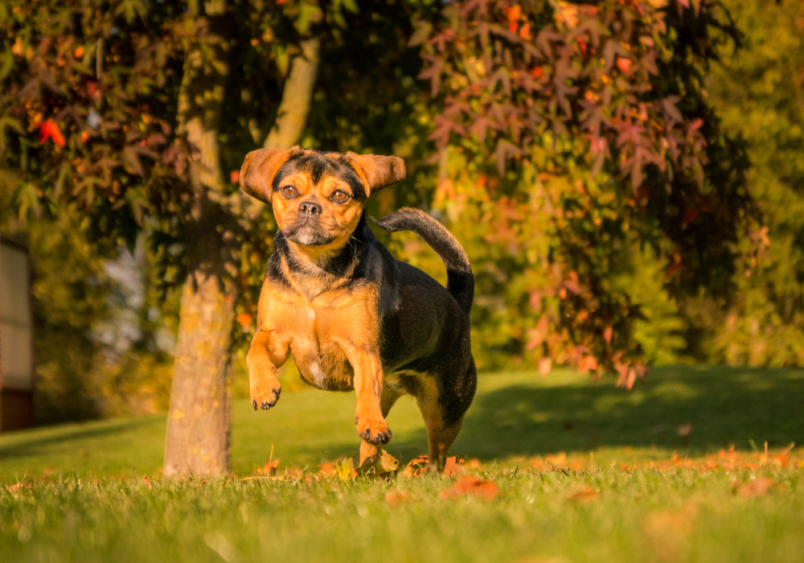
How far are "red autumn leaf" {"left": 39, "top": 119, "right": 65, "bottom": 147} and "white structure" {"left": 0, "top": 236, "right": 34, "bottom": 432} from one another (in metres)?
14.3

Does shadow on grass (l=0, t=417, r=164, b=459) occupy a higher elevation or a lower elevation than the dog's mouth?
lower

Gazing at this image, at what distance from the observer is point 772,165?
81.6 feet

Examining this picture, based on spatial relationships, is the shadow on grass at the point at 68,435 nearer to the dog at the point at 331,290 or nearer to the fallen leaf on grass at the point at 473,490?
the dog at the point at 331,290

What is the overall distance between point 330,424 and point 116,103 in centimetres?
1191

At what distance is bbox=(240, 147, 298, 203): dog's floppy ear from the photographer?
4543 millimetres

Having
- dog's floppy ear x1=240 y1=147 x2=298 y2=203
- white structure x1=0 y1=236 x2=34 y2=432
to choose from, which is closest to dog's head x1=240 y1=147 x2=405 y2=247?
dog's floppy ear x1=240 y1=147 x2=298 y2=203

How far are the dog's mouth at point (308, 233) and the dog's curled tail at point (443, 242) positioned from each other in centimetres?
90

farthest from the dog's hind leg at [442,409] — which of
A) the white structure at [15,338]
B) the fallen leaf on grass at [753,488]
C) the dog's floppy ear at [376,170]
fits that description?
the white structure at [15,338]

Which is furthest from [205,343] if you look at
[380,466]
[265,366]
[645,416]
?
[645,416]

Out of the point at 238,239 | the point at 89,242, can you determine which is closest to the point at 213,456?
the point at 238,239

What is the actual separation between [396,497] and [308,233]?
1370 mm

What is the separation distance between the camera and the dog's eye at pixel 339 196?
4352 mm

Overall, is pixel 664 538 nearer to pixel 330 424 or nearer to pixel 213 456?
pixel 213 456

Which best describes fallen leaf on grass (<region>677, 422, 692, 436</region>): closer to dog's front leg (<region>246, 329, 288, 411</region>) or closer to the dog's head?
the dog's head
